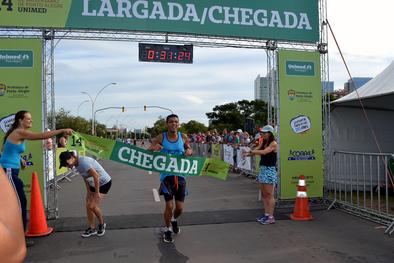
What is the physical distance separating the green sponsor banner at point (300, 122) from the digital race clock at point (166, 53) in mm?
2112

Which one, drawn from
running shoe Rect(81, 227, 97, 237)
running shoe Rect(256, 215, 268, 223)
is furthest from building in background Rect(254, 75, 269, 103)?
running shoe Rect(81, 227, 97, 237)

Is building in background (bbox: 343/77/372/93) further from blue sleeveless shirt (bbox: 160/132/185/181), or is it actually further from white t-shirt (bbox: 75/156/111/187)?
white t-shirt (bbox: 75/156/111/187)

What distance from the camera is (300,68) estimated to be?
9438 millimetres

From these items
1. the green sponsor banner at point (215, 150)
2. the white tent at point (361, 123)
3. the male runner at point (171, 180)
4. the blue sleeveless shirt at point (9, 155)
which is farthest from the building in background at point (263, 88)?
the blue sleeveless shirt at point (9, 155)

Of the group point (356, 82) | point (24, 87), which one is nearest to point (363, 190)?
point (24, 87)

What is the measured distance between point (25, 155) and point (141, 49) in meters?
3.27

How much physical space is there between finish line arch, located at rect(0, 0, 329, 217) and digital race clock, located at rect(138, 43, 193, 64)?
0.43ft

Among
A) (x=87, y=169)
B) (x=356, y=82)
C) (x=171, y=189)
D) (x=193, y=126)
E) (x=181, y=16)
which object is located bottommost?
(x=171, y=189)

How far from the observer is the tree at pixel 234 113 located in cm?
6838

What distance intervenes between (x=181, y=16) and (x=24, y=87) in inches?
138

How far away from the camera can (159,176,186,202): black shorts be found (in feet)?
21.5

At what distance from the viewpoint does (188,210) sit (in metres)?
9.05

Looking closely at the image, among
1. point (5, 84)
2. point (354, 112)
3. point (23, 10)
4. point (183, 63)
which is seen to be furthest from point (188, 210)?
point (354, 112)

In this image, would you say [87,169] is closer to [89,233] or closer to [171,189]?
[89,233]
